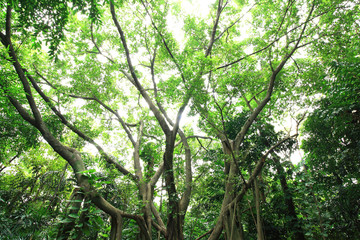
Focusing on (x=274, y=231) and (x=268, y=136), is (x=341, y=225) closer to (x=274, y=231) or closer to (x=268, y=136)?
(x=274, y=231)

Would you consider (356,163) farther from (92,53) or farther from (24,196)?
(24,196)

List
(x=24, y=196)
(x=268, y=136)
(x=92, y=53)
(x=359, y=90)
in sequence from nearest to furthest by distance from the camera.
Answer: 1. (x=359, y=90)
2. (x=268, y=136)
3. (x=92, y=53)
4. (x=24, y=196)

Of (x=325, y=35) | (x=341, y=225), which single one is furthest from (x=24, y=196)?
(x=325, y=35)

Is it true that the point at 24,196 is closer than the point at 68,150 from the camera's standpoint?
No

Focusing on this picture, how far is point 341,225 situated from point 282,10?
5.33 m

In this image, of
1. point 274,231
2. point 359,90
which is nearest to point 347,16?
point 359,90

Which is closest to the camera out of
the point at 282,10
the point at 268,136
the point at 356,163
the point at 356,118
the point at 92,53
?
the point at 356,118

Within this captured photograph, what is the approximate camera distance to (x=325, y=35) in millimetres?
4488

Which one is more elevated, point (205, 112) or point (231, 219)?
point (205, 112)

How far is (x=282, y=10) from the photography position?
193 inches

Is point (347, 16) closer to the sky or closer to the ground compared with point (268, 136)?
→ closer to the sky

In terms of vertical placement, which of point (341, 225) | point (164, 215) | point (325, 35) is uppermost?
point (325, 35)

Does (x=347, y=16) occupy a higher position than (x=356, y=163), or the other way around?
(x=347, y=16)

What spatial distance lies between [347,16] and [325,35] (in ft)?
1.75
